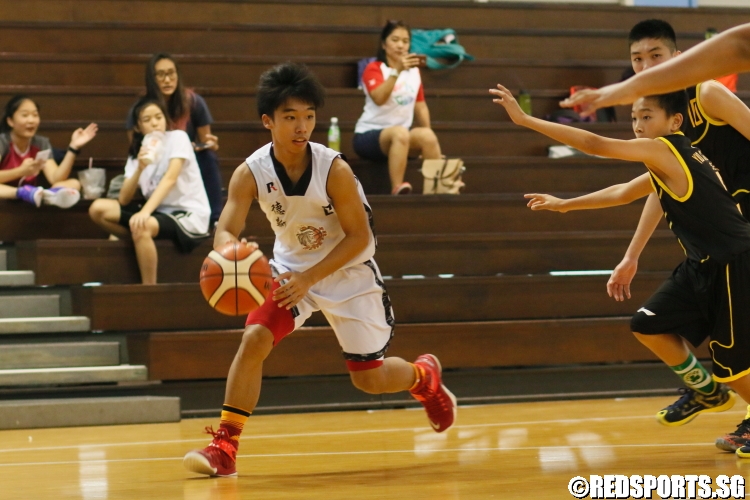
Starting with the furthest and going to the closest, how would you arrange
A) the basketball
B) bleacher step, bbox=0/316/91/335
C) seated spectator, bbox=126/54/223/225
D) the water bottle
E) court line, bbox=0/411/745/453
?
the water bottle → seated spectator, bbox=126/54/223/225 → bleacher step, bbox=0/316/91/335 → court line, bbox=0/411/745/453 → the basketball

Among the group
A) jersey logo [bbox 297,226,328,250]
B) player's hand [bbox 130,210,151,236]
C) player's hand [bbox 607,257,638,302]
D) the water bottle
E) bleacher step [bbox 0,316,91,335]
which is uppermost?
the water bottle

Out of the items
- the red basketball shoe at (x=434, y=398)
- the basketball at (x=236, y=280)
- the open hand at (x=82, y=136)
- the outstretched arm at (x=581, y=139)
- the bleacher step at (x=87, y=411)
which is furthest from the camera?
the open hand at (x=82, y=136)

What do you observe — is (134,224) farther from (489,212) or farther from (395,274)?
(489,212)

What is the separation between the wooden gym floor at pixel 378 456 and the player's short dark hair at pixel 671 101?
3.96 feet

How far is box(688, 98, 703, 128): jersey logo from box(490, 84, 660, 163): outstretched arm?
397 mm

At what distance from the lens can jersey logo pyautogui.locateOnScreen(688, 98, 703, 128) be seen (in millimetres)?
3805

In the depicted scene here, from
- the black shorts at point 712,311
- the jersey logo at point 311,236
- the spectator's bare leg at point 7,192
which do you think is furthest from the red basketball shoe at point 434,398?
the spectator's bare leg at point 7,192

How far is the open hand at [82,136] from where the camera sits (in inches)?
263

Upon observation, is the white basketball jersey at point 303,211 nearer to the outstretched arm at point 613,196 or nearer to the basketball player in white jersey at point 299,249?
the basketball player in white jersey at point 299,249

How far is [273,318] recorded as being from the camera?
3695mm

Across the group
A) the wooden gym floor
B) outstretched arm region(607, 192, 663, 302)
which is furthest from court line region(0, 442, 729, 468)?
outstretched arm region(607, 192, 663, 302)

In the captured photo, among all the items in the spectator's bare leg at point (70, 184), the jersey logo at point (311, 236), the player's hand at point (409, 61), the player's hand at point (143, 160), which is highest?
the player's hand at point (409, 61)

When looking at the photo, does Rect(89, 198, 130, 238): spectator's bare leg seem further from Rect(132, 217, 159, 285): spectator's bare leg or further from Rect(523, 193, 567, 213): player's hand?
Rect(523, 193, 567, 213): player's hand

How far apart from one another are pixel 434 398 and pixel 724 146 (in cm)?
154
